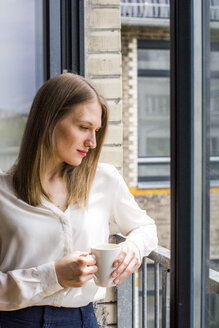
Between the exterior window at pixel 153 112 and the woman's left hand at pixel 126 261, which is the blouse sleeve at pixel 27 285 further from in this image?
the exterior window at pixel 153 112

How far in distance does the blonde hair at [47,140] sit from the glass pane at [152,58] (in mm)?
4055

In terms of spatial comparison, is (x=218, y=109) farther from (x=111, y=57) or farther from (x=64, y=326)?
(x=111, y=57)

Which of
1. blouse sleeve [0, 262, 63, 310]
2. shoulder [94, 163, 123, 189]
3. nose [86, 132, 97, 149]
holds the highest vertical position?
nose [86, 132, 97, 149]

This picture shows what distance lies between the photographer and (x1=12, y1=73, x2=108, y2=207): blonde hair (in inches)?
44.4

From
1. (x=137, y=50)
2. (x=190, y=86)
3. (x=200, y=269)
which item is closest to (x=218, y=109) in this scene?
(x=190, y=86)

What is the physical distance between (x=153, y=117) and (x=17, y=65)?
354 centimetres

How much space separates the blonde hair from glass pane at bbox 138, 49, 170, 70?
4.06 meters

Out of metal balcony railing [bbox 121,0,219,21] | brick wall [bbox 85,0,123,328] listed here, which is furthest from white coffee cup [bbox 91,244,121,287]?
metal balcony railing [bbox 121,0,219,21]

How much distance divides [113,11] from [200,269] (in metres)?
1.22

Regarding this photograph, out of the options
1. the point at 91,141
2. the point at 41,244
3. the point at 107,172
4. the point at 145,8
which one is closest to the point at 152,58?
the point at 145,8

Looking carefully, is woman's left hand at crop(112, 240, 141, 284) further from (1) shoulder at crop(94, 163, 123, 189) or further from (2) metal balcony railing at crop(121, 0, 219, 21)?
(2) metal balcony railing at crop(121, 0, 219, 21)

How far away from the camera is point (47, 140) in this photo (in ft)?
3.77

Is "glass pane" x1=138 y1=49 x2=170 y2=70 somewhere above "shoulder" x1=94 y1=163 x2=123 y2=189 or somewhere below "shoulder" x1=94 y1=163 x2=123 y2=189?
above

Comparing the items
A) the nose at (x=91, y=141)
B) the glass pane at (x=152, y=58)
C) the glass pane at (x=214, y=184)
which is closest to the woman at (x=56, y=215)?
the nose at (x=91, y=141)
